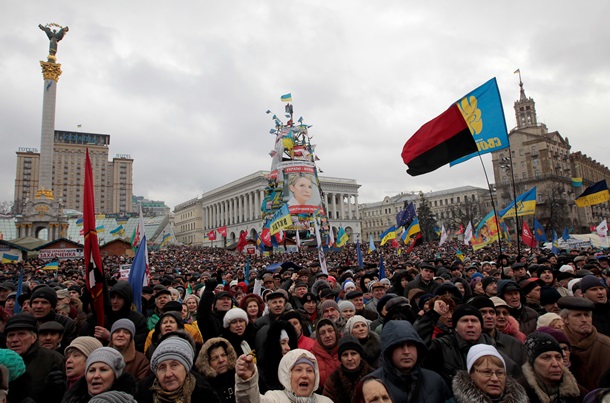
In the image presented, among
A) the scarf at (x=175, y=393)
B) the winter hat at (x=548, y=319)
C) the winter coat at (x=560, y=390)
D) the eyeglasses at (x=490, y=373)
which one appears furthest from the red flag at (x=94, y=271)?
the winter hat at (x=548, y=319)

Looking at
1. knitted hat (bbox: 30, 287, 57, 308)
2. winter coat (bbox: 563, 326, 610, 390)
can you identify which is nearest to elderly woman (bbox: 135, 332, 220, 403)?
knitted hat (bbox: 30, 287, 57, 308)

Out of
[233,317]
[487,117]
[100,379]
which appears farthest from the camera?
[487,117]

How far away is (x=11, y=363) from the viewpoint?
3088 mm

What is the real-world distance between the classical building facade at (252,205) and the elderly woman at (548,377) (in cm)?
7353

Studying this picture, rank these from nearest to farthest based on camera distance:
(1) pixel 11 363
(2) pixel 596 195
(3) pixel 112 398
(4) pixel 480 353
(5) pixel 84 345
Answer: (3) pixel 112 398, (4) pixel 480 353, (1) pixel 11 363, (5) pixel 84 345, (2) pixel 596 195

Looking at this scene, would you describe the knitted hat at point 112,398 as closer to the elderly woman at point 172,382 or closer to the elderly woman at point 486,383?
the elderly woman at point 172,382

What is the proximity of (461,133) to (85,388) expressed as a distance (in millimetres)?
7856

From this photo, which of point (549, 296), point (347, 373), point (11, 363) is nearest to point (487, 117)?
point (549, 296)

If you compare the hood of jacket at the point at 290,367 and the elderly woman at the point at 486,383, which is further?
the hood of jacket at the point at 290,367

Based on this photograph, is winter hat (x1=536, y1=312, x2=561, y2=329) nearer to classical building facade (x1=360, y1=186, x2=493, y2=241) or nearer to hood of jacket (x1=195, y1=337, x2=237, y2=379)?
hood of jacket (x1=195, y1=337, x2=237, y2=379)

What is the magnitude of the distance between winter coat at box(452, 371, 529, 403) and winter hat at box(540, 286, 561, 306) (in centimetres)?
303

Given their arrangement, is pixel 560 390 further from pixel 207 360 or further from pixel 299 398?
pixel 207 360

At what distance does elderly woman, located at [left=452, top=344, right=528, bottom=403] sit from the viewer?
260 centimetres

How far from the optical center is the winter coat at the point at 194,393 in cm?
290
